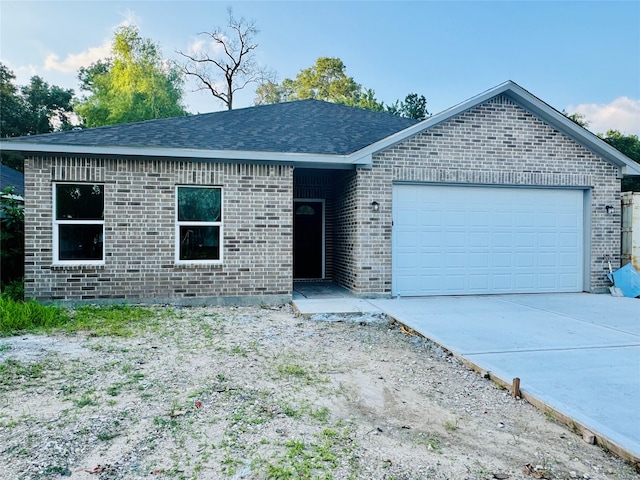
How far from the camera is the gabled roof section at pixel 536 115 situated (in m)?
9.22

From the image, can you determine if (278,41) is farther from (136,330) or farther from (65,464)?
(65,464)

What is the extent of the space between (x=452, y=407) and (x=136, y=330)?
483 cm

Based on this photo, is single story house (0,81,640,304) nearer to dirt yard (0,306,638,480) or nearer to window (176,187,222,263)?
window (176,187,222,263)

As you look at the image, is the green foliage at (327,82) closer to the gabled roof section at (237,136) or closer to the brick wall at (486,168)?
the gabled roof section at (237,136)

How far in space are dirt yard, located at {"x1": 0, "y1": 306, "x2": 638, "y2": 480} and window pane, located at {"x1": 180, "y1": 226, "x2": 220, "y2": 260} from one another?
3143 mm

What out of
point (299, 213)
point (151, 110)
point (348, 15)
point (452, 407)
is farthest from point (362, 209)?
point (151, 110)

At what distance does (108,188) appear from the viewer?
27.6 feet

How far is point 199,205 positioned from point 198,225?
429 millimetres

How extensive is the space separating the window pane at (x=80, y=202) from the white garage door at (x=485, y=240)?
20.5 feet

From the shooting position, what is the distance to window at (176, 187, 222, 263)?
8.80 meters

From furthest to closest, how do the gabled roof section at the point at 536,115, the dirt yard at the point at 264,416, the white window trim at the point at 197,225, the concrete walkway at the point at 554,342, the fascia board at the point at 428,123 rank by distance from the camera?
the gabled roof section at the point at 536,115 < the fascia board at the point at 428,123 < the white window trim at the point at 197,225 < the concrete walkway at the point at 554,342 < the dirt yard at the point at 264,416

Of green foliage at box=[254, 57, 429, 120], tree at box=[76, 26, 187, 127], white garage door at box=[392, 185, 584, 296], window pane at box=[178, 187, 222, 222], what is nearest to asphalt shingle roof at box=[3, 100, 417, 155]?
window pane at box=[178, 187, 222, 222]

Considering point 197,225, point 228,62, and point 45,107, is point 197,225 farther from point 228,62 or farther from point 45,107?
point 45,107

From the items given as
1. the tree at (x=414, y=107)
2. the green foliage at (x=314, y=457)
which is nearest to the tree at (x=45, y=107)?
the tree at (x=414, y=107)
